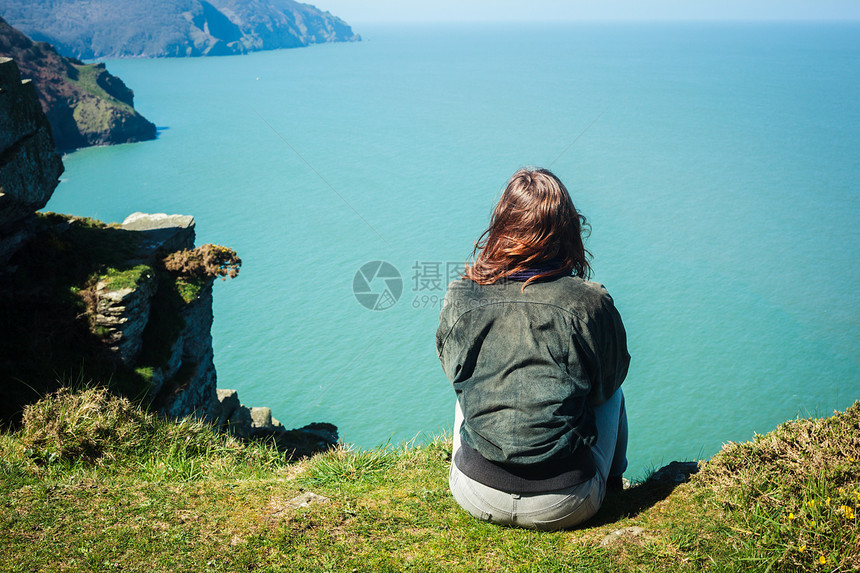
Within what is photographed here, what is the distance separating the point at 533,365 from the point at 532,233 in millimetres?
612

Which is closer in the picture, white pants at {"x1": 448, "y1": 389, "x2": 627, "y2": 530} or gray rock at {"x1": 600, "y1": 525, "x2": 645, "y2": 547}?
white pants at {"x1": 448, "y1": 389, "x2": 627, "y2": 530}

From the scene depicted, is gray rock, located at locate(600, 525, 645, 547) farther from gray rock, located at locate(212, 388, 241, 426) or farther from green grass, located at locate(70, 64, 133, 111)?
green grass, located at locate(70, 64, 133, 111)

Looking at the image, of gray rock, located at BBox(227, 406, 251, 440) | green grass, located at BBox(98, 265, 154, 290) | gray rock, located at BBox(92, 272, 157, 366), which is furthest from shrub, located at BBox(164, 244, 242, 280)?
gray rock, located at BBox(227, 406, 251, 440)

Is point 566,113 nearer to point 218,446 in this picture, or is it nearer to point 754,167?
point 754,167

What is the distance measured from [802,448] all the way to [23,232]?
773 centimetres

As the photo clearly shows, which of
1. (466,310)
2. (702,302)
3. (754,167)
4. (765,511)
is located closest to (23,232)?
(466,310)

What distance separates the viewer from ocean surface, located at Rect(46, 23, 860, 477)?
16.9 meters

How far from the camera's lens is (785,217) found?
107 feet

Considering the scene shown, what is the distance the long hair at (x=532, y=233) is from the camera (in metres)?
2.61

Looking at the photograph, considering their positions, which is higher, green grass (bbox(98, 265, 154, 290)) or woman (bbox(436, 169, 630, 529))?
woman (bbox(436, 169, 630, 529))

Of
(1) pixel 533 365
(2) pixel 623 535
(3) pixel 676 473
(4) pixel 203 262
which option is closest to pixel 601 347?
(1) pixel 533 365

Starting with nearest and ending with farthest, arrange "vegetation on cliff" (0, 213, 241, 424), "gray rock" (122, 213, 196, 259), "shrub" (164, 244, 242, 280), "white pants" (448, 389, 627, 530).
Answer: "white pants" (448, 389, 627, 530), "vegetation on cliff" (0, 213, 241, 424), "shrub" (164, 244, 242, 280), "gray rock" (122, 213, 196, 259)

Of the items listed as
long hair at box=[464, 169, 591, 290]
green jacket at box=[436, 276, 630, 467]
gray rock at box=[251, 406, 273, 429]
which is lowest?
gray rock at box=[251, 406, 273, 429]

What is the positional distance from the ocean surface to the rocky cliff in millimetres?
3621
